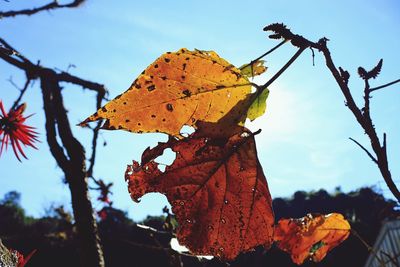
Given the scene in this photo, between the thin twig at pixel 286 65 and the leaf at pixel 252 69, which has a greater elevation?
the leaf at pixel 252 69

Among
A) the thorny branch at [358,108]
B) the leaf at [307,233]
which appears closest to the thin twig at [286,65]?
the thorny branch at [358,108]

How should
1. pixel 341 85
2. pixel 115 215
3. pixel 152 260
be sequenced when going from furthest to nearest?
pixel 115 215 → pixel 152 260 → pixel 341 85

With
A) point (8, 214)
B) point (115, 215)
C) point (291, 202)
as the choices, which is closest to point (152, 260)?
point (115, 215)

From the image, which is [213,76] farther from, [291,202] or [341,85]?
[291,202]

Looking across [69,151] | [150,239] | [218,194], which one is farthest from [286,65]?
[150,239]

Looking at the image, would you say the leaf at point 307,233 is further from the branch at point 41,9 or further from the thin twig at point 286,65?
the branch at point 41,9

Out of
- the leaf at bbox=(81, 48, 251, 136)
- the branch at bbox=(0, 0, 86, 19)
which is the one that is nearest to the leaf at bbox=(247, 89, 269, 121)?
the leaf at bbox=(81, 48, 251, 136)

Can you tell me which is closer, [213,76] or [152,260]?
[213,76]
